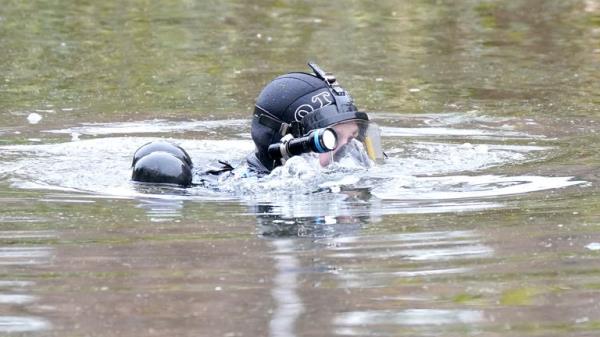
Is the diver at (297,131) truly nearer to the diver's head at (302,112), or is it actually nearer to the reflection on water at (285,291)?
the diver's head at (302,112)

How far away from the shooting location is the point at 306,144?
23.7 feet

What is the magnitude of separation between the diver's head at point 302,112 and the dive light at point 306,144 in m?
0.15

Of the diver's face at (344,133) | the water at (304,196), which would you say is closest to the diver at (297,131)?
the diver's face at (344,133)

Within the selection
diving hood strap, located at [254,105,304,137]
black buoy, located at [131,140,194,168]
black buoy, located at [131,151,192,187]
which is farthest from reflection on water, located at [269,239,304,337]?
black buoy, located at [131,140,194,168]

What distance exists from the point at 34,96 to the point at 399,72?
3452mm

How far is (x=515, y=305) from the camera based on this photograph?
4.85 metres

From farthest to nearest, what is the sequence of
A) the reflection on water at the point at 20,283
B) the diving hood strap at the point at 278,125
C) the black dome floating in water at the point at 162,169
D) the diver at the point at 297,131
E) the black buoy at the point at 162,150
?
the black buoy at the point at 162,150 < the black dome floating in water at the point at 162,169 < the diving hood strap at the point at 278,125 < the diver at the point at 297,131 < the reflection on water at the point at 20,283

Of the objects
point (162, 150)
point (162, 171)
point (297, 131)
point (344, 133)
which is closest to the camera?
point (344, 133)

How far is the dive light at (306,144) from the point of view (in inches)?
281

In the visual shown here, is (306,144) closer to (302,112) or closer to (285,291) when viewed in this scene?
(302,112)

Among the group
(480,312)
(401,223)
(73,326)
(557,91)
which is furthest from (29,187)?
(557,91)

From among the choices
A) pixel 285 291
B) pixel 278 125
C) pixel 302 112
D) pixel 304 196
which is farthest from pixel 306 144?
pixel 285 291

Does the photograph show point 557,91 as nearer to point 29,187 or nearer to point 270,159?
point 270,159

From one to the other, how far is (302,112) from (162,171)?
897mm
